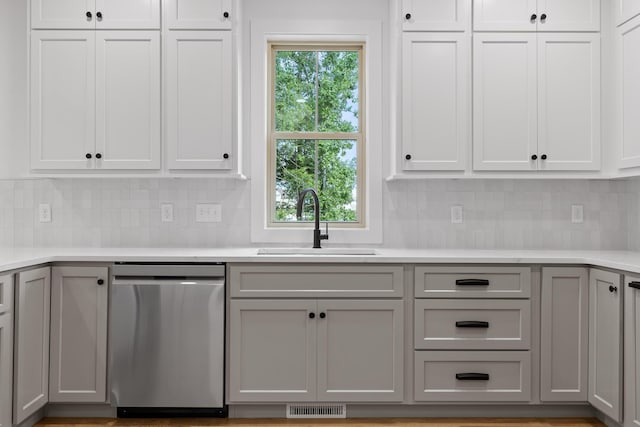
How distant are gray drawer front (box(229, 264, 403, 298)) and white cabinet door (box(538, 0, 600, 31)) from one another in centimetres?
172

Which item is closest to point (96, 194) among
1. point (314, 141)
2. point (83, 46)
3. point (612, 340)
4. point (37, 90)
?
point (37, 90)

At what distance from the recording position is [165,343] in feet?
8.18

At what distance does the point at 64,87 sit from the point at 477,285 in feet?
8.44

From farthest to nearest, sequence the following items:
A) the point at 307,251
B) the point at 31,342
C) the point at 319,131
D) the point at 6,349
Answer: the point at 319,131 → the point at 307,251 → the point at 31,342 → the point at 6,349

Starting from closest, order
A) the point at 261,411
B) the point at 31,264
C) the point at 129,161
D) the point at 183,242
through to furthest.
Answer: the point at 31,264 → the point at 261,411 → the point at 129,161 → the point at 183,242

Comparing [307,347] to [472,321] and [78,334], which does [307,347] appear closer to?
Answer: [472,321]

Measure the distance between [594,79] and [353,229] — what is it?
1.67m

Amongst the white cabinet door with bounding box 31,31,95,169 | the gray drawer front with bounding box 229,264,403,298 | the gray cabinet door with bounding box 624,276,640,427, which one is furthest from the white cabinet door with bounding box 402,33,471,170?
the white cabinet door with bounding box 31,31,95,169

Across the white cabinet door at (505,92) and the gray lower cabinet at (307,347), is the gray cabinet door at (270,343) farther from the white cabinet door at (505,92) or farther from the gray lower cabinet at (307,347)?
the white cabinet door at (505,92)

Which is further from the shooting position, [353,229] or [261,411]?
[353,229]

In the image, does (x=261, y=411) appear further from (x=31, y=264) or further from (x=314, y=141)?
(x=314, y=141)

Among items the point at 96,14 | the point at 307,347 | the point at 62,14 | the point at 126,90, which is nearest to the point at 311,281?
the point at 307,347

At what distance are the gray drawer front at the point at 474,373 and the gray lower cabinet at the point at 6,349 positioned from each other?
1971mm

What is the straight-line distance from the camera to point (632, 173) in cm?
263
